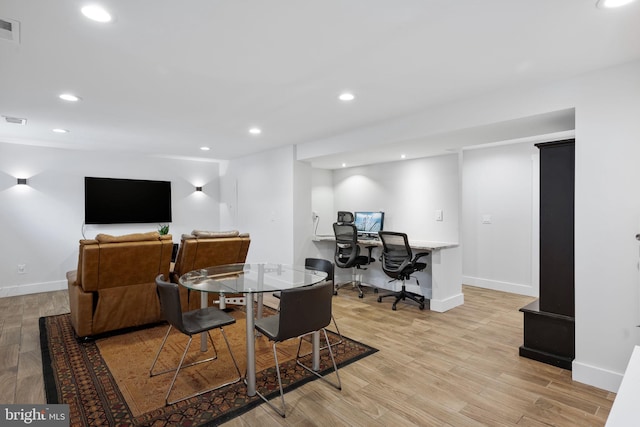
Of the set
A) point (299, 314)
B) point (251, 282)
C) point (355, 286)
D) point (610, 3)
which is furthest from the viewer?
point (355, 286)

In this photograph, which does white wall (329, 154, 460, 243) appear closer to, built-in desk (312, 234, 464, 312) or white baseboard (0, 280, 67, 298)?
built-in desk (312, 234, 464, 312)

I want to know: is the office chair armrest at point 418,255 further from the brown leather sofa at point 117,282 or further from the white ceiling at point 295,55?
the brown leather sofa at point 117,282

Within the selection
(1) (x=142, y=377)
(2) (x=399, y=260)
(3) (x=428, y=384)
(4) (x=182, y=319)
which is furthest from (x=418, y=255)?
(1) (x=142, y=377)

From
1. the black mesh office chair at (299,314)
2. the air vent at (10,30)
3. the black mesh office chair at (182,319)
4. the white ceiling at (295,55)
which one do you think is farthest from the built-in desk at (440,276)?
the air vent at (10,30)

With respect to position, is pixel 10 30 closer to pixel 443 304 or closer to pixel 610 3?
pixel 610 3

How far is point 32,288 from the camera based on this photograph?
525cm

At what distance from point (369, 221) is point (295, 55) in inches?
150

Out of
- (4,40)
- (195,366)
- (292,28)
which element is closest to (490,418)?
(195,366)

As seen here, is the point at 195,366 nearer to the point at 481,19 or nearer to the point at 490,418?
the point at 490,418

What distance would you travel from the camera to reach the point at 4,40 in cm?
199

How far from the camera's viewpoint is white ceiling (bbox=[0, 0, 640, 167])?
174 centimetres

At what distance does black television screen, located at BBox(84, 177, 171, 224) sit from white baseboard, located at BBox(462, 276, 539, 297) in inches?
225

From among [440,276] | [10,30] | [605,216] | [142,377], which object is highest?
[10,30]

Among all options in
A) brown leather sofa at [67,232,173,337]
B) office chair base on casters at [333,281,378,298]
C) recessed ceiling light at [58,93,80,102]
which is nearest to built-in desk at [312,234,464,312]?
office chair base on casters at [333,281,378,298]
